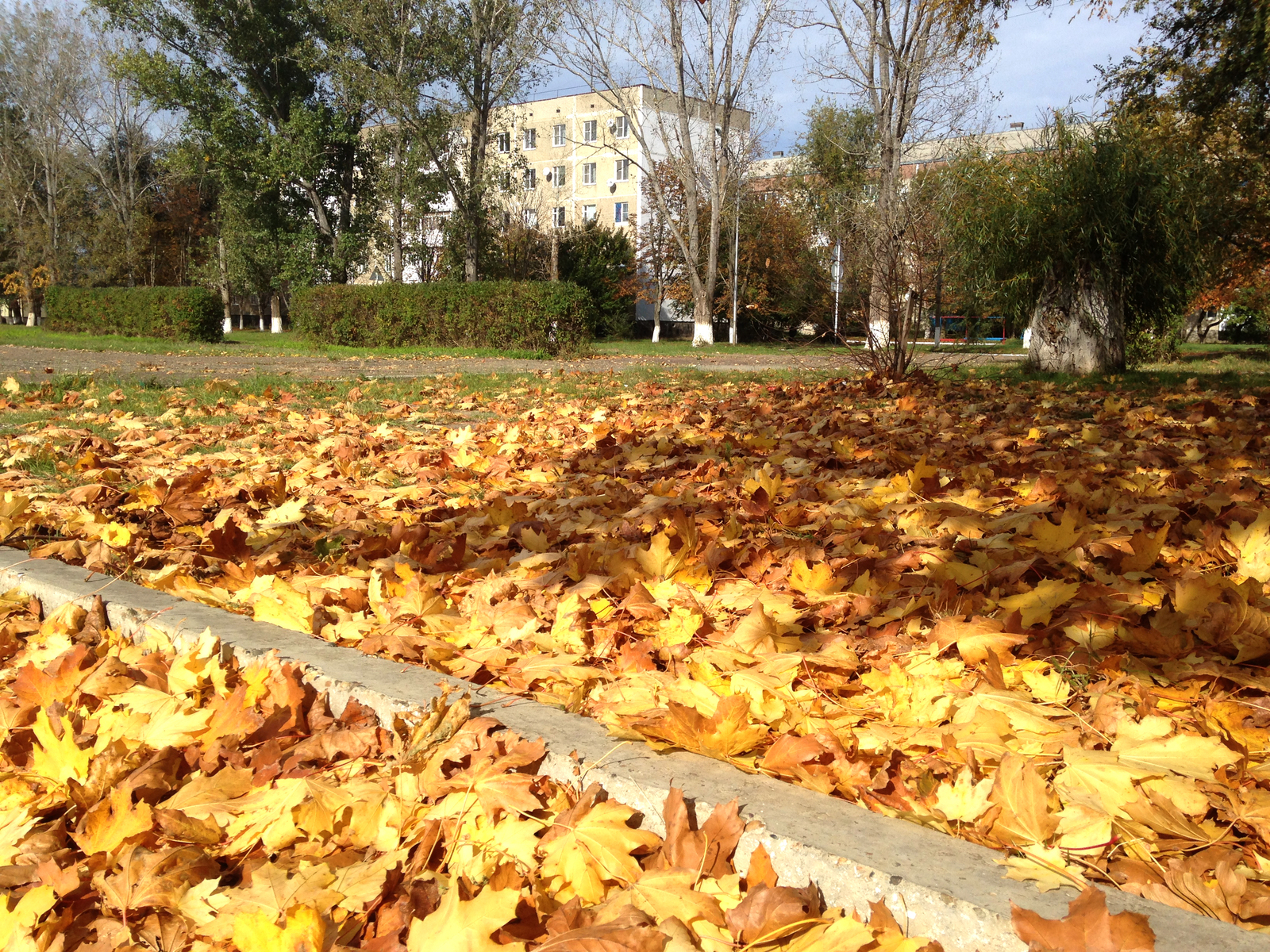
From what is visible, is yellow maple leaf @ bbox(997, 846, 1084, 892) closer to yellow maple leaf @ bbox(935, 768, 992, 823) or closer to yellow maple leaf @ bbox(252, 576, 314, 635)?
yellow maple leaf @ bbox(935, 768, 992, 823)

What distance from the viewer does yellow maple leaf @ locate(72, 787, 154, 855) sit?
55.5 inches

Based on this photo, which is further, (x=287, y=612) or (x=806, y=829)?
(x=287, y=612)

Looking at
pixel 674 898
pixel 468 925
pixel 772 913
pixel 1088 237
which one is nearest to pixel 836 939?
pixel 772 913

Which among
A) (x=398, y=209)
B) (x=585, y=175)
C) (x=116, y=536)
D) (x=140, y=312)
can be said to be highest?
(x=585, y=175)

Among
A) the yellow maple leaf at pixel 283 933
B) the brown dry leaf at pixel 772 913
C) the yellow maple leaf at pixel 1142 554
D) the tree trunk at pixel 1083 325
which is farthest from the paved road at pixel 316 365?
the brown dry leaf at pixel 772 913

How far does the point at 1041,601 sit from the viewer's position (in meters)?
1.93

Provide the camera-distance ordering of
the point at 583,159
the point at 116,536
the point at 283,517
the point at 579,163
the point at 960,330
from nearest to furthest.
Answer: the point at 116,536 → the point at 283,517 → the point at 960,330 → the point at 583,159 → the point at 579,163

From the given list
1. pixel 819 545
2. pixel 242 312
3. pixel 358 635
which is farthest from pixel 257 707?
pixel 242 312

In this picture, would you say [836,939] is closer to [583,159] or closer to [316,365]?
[316,365]

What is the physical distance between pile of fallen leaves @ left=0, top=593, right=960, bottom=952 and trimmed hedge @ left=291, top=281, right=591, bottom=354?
54.7 ft

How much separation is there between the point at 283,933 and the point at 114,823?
483 millimetres

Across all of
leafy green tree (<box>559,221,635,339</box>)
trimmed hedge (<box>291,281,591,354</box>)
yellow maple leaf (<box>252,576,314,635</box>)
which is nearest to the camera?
yellow maple leaf (<box>252,576,314,635</box>)

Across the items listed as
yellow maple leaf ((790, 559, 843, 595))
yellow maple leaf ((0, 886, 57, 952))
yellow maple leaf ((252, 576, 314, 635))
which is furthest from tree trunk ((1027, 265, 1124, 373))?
yellow maple leaf ((0, 886, 57, 952))

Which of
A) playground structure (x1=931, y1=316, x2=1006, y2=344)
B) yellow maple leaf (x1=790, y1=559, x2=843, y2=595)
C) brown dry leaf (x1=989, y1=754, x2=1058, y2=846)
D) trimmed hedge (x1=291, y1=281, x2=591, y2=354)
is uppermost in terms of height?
trimmed hedge (x1=291, y1=281, x2=591, y2=354)
